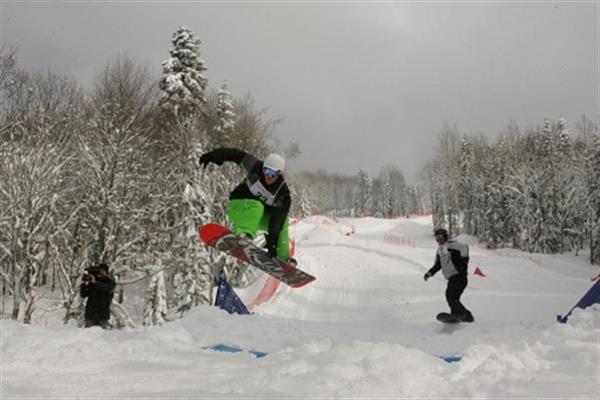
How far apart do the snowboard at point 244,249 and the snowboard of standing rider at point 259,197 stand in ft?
0.44

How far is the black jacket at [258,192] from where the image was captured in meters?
7.05

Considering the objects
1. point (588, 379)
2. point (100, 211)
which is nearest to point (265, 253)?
point (588, 379)

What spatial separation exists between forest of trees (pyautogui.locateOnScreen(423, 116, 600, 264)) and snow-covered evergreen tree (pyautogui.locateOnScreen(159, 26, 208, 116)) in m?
32.4

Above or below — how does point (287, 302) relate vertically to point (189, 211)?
below

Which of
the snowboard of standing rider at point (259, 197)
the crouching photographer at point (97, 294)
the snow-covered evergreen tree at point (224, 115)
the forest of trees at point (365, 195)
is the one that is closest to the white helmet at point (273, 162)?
the snowboard of standing rider at point (259, 197)

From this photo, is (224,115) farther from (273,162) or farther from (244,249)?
(273,162)

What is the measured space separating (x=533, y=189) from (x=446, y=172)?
13255 millimetres

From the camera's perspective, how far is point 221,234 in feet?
24.3

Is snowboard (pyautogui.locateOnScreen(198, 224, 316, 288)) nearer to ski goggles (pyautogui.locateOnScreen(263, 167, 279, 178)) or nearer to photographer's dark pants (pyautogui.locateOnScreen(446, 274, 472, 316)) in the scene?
ski goggles (pyautogui.locateOnScreen(263, 167, 279, 178))

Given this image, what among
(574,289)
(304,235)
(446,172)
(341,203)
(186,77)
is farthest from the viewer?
(341,203)

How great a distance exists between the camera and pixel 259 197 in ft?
23.8

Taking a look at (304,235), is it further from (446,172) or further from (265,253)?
(265,253)

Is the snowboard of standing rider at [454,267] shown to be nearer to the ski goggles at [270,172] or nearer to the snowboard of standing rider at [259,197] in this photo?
the snowboard of standing rider at [259,197]

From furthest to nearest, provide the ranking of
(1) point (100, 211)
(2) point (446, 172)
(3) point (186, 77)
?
(2) point (446, 172) → (3) point (186, 77) → (1) point (100, 211)
